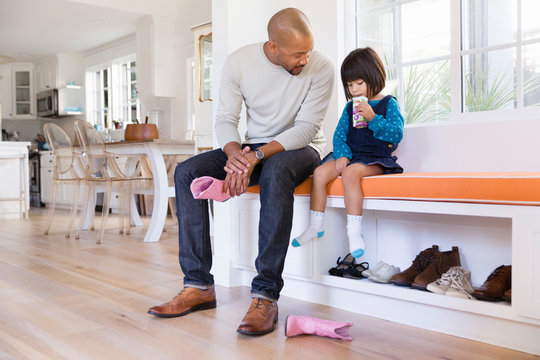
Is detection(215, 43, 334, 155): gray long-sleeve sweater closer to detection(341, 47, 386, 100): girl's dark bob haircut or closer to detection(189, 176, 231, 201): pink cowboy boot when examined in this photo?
detection(341, 47, 386, 100): girl's dark bob haircut

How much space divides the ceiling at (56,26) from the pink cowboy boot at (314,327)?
5.37 metres

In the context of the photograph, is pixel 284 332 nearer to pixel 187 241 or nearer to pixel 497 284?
pixel 187 241

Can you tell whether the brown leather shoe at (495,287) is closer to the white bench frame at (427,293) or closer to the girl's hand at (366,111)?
the white bench frame at (427,293)

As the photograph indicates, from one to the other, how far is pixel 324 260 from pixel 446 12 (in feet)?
4.17

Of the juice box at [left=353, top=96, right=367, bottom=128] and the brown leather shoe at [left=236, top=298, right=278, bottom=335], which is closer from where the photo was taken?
the brown leather shoe at [left=236, top=298, right=278, bottom=335]

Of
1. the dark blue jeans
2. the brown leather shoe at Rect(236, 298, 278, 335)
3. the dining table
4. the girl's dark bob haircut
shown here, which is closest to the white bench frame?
the dark blue jeans

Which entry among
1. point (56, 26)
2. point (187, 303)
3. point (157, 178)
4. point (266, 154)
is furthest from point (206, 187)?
point (56, 26)

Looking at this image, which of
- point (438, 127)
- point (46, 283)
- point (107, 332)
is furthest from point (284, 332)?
point (46, 283)

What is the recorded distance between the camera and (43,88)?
8758mm

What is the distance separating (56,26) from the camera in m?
6.86

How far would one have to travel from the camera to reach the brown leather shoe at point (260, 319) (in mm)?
1626

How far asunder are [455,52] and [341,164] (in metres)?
0.78

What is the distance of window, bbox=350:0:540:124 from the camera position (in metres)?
2.10

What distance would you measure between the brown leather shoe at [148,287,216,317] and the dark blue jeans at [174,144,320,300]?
0.10 feet
